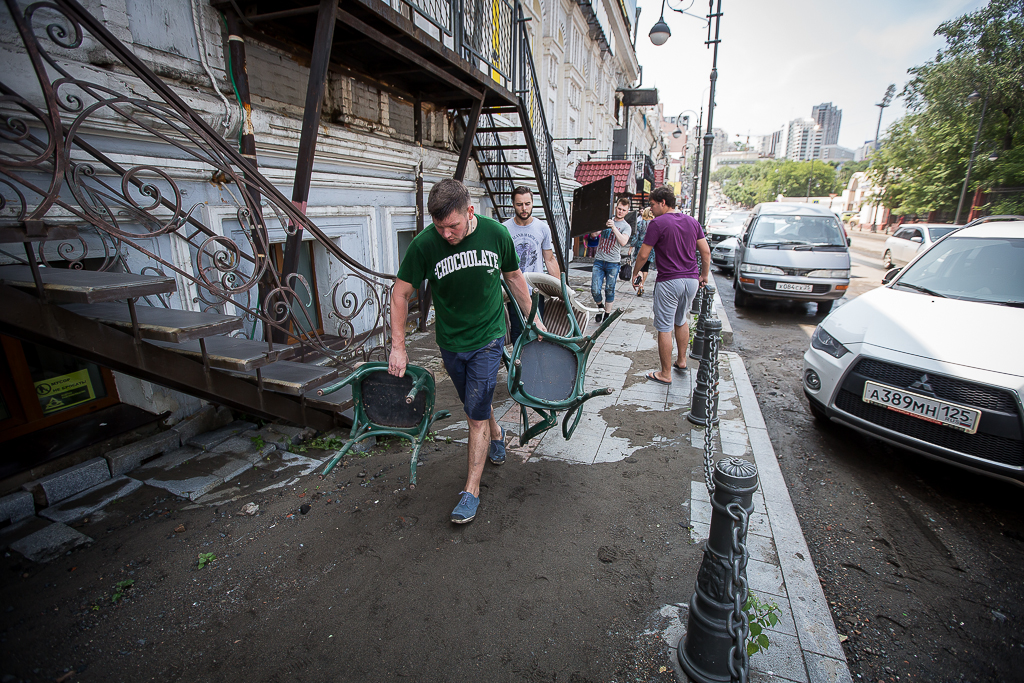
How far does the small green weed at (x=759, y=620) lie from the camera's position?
2109 mm

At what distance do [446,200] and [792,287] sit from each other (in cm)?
834

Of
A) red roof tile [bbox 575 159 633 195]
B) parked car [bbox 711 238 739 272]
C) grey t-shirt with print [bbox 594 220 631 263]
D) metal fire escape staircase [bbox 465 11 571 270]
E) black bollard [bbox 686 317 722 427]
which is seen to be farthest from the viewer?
red roof tile [bbox 575 159 633 195]

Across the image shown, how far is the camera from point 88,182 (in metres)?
3.29

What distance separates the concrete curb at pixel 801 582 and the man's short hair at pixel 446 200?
273 centimetres

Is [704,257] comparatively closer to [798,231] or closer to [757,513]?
[757,513]

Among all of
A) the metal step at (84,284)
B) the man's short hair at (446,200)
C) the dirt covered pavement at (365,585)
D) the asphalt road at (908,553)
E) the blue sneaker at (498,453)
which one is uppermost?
the man's short hair at (446,200)

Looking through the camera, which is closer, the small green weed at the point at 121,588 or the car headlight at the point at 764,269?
the small green weed at the point at 121,588

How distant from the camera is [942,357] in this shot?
327cm

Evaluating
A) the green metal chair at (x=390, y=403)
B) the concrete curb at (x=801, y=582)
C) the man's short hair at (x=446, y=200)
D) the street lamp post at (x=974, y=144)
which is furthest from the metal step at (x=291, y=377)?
the street lamp post at (x=974, y=144)

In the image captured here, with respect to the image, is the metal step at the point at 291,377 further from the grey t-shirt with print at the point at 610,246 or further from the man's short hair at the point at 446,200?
the grey t-shirt with print at the point at 610,246

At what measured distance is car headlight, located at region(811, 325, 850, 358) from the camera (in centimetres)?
387

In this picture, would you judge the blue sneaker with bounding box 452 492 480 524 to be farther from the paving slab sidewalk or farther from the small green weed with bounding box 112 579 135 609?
the small green weed with bounding box 112 579 135 609

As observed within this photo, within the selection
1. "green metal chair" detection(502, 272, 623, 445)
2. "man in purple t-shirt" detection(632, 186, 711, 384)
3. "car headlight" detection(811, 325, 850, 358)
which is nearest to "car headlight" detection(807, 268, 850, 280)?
"man in purple t-shirt" detection(632, 186, 711, 384)

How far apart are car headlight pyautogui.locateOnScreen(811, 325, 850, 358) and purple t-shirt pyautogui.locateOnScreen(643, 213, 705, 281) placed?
4.20 feet
